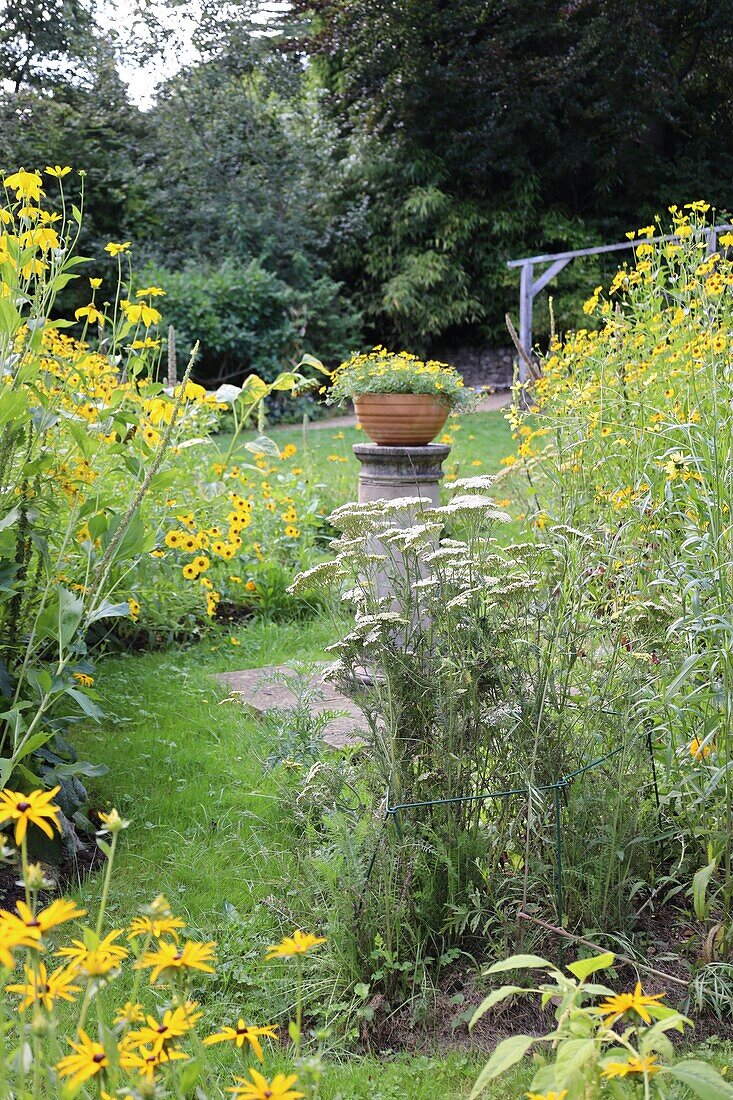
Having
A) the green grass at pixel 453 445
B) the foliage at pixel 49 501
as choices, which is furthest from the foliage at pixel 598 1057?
the green grass at pixel 453 445

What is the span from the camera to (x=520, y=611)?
6.77ft

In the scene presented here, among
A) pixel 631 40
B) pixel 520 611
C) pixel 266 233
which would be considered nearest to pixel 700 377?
pixel 520 611

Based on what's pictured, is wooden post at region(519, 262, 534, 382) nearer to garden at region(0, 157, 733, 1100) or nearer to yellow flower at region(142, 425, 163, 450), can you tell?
yellow flower at region(142, 425, 163, 450)

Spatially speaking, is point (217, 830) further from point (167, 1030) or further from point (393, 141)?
point (393, 141)

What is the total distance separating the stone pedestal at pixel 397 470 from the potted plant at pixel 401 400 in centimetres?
8

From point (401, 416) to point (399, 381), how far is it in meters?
0.14

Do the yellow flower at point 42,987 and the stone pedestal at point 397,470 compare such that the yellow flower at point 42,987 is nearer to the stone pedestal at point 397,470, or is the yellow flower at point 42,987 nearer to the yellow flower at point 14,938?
the yellow flower at point 14,938

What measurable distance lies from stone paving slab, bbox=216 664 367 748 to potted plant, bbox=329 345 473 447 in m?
0.92

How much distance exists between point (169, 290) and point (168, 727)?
31.1ft

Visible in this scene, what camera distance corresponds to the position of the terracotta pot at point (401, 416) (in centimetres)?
379

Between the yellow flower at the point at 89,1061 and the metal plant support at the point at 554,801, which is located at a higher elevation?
the yellow flower at the point at 89,1061

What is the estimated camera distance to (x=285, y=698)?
11.3ft

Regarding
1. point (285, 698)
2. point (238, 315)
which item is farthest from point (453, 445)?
point (238, 315)

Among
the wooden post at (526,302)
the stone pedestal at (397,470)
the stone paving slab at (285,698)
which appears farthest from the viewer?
the wooden post at (526,302)
